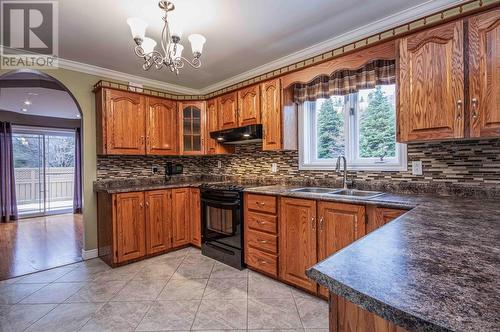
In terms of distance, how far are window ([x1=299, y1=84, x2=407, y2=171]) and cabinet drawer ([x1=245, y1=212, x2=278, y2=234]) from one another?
2.70 ft

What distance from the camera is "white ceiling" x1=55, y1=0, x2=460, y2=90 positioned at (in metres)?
2.00

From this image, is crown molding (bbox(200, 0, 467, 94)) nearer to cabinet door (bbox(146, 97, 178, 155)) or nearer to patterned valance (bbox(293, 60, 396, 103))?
patterned valance (bbox(293, 60, 396, 103))

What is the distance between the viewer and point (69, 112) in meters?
5.58

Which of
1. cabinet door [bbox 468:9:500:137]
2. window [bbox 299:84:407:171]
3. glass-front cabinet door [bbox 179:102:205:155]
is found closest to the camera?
cabinet door [bbox 468:9:500:137]

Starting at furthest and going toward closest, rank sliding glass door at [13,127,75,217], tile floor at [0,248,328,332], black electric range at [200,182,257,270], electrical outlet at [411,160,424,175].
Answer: sliding glass door at [13,127,75,217], black electric range at [200,182,257,270], electrical outlet at [411,160,424,175], tile floor at [0,248,328,332]

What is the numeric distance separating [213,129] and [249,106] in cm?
79

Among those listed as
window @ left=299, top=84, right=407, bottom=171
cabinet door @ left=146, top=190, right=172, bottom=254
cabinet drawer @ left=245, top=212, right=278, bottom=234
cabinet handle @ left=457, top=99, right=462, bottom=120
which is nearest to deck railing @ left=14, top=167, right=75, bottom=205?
cabinet door @ left=146, top=190, right=172, bottom=254

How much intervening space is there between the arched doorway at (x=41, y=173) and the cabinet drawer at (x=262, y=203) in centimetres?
231

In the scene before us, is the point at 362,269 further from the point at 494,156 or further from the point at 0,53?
the point at 0,53

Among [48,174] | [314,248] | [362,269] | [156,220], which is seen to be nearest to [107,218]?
[156,220]

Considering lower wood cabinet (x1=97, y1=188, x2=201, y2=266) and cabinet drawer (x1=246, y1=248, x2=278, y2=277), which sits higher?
lower wood cabinet (x1=97, y1=188, x2=201, y2=266)

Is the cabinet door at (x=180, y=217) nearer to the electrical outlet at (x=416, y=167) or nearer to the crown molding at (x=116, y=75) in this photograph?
the crown molding at (x=116, y=75)

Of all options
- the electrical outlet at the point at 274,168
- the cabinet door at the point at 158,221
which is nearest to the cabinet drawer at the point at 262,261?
the electrical outlet at the point at 274,168

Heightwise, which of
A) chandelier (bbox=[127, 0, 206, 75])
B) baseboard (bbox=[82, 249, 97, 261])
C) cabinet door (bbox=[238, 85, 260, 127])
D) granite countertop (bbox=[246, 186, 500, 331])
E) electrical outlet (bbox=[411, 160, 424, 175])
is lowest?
baseboard (bbox=[82, 249, 97, 261])
